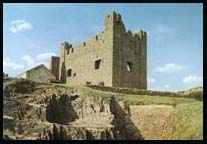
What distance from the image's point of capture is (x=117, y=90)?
33250mm

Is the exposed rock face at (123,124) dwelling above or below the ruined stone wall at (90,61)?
below

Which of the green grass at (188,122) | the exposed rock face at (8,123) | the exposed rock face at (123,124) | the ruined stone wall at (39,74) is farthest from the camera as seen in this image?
the ruined stone wall at (39,74)

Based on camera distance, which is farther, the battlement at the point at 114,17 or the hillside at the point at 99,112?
the battlement at the point at 114,17

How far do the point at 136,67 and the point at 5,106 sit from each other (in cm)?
1729

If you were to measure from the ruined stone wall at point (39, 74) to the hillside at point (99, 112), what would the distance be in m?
12.0

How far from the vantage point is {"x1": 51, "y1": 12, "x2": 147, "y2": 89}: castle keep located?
4022cm

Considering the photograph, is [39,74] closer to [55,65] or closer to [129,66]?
[55,65]

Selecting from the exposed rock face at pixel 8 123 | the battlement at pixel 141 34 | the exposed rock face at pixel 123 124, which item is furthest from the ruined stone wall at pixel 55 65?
the exposed rock face at pixel 8 123

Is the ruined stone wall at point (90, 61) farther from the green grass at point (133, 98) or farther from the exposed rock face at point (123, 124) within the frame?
the exposed rock face at point (123, 124)

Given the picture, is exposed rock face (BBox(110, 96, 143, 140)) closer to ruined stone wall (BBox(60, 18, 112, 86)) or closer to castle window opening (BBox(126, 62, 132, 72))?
ruined stone wall (BBox(60, 18, 112, 86))

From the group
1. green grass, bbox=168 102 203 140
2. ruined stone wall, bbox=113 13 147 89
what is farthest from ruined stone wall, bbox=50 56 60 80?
green grass, bbox=168 102 203 140

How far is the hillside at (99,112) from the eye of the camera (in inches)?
1056
